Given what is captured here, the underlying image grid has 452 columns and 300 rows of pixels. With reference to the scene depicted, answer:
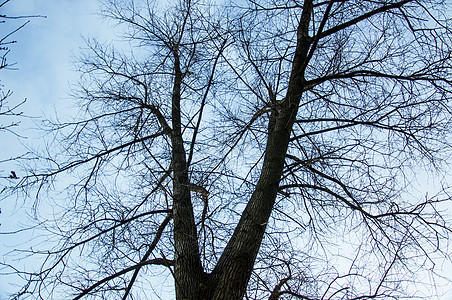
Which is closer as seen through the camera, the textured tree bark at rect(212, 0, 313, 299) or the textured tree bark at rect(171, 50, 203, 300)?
the textured tree bark at rect(212, 0, 313, 299)

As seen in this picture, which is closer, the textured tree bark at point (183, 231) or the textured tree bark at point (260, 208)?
the textured tree bark at point (260, 208)

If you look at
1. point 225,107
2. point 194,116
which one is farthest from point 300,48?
point 194,116

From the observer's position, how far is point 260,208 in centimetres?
284

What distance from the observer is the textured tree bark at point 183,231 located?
2.67 m

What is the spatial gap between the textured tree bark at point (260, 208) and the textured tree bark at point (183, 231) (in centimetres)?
18

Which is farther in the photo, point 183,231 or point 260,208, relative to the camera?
point 183,231

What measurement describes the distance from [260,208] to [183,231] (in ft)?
2.19

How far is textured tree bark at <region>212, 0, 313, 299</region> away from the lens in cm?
254

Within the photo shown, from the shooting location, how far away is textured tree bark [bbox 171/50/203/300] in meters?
2.67

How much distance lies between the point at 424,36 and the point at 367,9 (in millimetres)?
563

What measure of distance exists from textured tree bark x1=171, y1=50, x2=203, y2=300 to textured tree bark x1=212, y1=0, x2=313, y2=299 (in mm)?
177

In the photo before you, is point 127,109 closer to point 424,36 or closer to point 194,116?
point 194,116

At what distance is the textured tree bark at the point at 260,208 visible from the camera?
2.54 m

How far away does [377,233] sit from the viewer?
3.23 m
